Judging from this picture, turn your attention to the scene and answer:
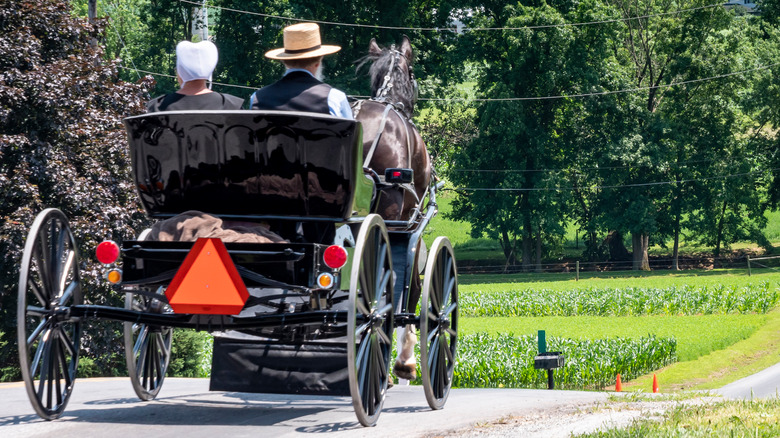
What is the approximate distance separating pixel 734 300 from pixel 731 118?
25.5 m

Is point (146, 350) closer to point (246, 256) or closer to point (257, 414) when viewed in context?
point (257, 414)

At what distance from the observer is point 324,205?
6480mm

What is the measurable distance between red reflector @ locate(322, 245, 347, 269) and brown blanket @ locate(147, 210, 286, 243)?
47 centimetres

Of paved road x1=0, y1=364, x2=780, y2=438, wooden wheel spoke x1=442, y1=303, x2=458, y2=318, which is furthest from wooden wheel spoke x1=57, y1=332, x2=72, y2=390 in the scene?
wooden wheel spoke x1=442, y1=303, x2=458, y2=318

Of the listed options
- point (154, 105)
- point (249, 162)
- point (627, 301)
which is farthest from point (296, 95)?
point (627, 301)

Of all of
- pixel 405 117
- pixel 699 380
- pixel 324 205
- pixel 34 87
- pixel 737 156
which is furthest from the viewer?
pixel 737 156

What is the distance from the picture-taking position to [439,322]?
7.38 m

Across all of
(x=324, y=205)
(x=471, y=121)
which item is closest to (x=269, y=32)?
(x=471, y=121)

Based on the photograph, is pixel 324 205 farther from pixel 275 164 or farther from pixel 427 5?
pixel 427 5

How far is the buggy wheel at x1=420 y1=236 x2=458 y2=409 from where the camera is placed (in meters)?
7.04

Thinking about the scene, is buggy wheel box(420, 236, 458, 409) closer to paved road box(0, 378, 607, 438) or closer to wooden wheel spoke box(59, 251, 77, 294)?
paved road box(0, 378, 607, 438)

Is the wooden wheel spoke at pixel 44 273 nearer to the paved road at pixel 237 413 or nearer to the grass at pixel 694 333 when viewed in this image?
the paved road at pixel 237 413

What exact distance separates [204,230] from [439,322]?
206cm

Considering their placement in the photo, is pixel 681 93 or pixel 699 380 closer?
pixel 699 380
